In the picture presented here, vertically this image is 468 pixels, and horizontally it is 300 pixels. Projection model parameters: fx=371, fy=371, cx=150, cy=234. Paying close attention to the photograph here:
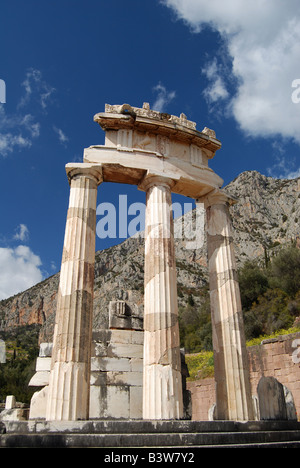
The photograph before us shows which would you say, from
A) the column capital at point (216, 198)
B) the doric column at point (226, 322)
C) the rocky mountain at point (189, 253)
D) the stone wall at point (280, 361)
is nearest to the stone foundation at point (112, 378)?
the doric column at point (226, 322)

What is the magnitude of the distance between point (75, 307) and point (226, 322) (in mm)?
5826

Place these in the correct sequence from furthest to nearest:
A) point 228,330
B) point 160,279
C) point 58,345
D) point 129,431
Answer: point 228,330 < point 160,279 < point 58,345 < point 129,431

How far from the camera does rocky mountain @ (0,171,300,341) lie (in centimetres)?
7638

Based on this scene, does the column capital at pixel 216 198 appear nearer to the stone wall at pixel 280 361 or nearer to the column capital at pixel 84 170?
the column capital at pixel 84 170

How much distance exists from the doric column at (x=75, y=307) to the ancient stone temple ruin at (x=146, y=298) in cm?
3

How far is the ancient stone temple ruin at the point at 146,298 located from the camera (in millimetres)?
11203

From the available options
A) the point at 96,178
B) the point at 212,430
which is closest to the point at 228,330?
the point at 212,430

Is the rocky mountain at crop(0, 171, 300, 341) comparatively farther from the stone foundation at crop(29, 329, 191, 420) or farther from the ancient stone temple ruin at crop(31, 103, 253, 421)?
the ancient stone temple ruin at crop(31, 103, 253, 421)

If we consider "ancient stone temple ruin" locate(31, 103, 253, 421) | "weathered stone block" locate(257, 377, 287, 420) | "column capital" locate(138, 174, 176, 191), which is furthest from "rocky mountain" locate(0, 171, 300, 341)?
"weathered stone block" locate(257, 377, 287, 420)

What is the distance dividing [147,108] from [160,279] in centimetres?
750

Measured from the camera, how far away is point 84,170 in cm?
1398

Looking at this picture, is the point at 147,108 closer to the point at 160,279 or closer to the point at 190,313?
the point at 160,279

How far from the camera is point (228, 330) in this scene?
13.9 metres
